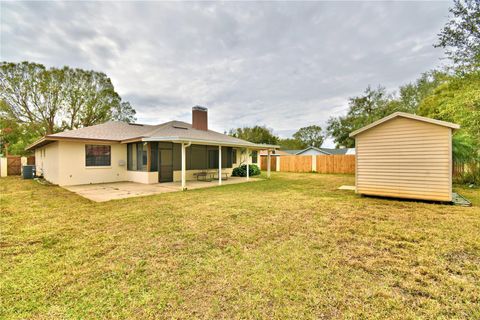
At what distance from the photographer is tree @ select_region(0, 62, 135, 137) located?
1902 cm

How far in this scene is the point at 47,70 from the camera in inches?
786

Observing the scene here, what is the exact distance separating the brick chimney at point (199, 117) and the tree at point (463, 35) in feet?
46.8

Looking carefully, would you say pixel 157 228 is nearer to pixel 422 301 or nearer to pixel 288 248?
pixel 288 248

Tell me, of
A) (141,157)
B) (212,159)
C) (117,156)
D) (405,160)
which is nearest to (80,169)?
(117,156)

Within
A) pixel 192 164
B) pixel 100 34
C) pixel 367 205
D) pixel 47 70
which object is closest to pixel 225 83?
pixel 192 164

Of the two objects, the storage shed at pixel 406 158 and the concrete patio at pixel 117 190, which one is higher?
the storage shed at pixel 406 158

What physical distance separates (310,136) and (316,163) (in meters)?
36.6

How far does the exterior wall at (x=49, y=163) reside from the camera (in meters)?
10.6

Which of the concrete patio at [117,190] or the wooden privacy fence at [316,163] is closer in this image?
the concrete patio at [117,190]

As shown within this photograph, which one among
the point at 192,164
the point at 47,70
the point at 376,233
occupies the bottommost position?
the point at 376,233

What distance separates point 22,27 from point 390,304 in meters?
17.6

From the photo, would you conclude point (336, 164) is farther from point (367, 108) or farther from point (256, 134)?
point (256, 134)

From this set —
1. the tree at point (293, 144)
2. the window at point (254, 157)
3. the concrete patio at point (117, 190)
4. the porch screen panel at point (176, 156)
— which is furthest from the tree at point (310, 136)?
the concrete patio at point (117, 190)

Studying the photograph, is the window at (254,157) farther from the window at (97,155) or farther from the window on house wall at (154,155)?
the window at (97,155)
